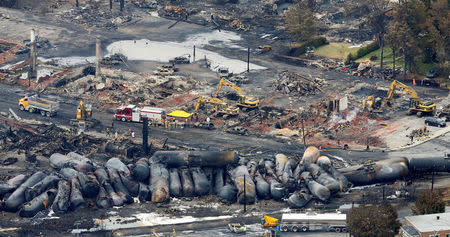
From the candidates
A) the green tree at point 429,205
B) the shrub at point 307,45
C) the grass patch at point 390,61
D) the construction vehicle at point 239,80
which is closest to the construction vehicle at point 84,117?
the construction vehicle at point 239,80

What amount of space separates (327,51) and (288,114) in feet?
109

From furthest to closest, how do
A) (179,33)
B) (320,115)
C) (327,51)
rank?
(179,33), (327,51), (320,115)

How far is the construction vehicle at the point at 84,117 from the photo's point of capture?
360 feet

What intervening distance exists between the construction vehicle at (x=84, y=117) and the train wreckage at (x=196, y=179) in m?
16.0

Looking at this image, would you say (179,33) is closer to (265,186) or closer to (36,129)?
(36,129)

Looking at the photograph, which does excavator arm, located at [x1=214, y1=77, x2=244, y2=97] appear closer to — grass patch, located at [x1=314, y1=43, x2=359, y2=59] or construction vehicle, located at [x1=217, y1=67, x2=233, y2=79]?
construction vehicle, located at [x1=217, y1=67, x2=233, y2=79]

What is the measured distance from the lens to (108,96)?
122 meters

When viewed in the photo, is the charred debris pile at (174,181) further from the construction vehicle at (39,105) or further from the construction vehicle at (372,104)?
the construction vehicle at (372,104)

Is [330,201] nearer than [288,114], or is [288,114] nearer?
[330,201]

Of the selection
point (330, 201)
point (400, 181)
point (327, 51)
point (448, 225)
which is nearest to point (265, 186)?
point (330, 201)

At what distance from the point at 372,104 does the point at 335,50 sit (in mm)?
31027

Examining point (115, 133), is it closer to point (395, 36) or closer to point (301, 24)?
point (395, 36)

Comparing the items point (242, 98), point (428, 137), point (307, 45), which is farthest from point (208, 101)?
point (307, 45)

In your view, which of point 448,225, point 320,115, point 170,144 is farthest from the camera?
point 320,115
